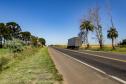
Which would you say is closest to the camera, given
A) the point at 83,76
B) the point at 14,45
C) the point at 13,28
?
the point at 83,76

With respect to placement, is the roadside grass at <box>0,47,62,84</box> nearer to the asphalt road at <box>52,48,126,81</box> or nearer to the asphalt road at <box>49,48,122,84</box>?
the asphalt road at <box>49,48,122,84</box>

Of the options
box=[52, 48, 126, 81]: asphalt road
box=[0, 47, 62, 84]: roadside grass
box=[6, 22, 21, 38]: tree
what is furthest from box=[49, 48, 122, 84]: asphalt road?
box=[6, 22, 21, 38]: tree

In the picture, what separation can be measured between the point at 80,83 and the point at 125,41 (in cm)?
12332

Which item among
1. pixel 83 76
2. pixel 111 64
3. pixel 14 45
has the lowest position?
pixel 83 76

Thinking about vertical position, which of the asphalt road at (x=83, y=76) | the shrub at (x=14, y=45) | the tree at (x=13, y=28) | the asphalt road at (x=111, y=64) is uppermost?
the tree at (x=13, y=28)

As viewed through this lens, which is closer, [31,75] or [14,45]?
[31,75]

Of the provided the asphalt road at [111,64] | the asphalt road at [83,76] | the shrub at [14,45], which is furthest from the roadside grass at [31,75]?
the shrub at [14,45]

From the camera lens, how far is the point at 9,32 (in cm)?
14275

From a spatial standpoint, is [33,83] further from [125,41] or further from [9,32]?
[9,32]

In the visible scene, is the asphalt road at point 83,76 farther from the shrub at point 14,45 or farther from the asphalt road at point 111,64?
the shrub at point 14,45

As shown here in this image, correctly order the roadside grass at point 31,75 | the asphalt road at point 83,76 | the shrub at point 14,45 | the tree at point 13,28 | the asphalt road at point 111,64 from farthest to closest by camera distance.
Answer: the tree at point 13,28 < the shrub at point 14,45 < the asphalt road at point 111,64 < the roadside grass at point 31,75 < the asphalt road at point 83,76

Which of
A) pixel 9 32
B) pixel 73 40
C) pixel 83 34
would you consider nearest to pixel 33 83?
pixel 73 40

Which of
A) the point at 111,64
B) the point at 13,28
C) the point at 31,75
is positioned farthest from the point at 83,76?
the point at 13,28

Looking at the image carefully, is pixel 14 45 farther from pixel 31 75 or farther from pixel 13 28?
pixel 13 28
